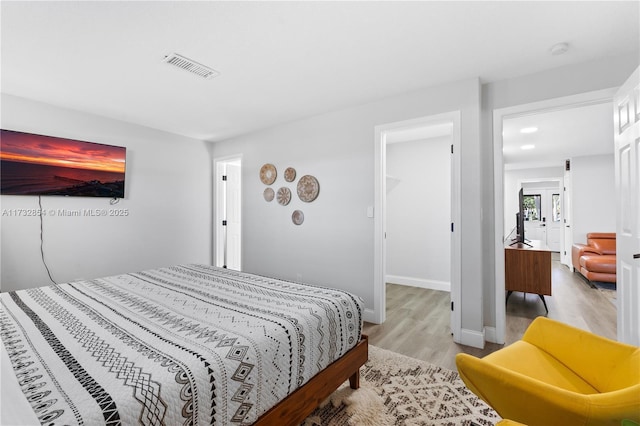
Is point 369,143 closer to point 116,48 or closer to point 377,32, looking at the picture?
point 377,32

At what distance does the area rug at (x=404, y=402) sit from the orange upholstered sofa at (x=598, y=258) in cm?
429

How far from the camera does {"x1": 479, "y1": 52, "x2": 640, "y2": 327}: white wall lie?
2324mm

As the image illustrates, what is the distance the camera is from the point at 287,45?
218 cm

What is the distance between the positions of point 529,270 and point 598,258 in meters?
2.22

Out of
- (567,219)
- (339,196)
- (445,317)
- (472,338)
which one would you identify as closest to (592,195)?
(567,219)

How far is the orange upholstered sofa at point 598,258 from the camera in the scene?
4.52m

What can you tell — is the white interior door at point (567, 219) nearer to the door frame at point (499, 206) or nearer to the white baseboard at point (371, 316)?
the door frame at point (499, 206)

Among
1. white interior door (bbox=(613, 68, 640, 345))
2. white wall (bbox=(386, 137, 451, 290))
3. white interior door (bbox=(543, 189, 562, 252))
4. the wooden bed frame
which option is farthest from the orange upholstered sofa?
the wooden bed frame

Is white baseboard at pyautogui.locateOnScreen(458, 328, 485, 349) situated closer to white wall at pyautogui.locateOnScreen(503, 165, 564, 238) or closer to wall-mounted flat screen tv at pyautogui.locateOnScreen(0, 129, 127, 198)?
wall-mounted flat screen tv at pyautogui.locateOnScreen(0, 129, 127, 198)

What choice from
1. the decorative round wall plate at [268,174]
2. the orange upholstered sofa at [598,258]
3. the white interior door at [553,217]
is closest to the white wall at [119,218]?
the decorative round wall plate at [268,174]

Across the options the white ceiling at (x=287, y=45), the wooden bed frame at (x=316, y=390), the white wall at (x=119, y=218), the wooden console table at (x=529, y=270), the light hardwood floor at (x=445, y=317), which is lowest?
the light hardwood floor at (x=445, y=317)

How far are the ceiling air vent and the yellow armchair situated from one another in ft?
9.21

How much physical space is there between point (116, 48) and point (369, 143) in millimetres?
2467

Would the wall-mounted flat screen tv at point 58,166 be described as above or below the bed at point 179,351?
above
